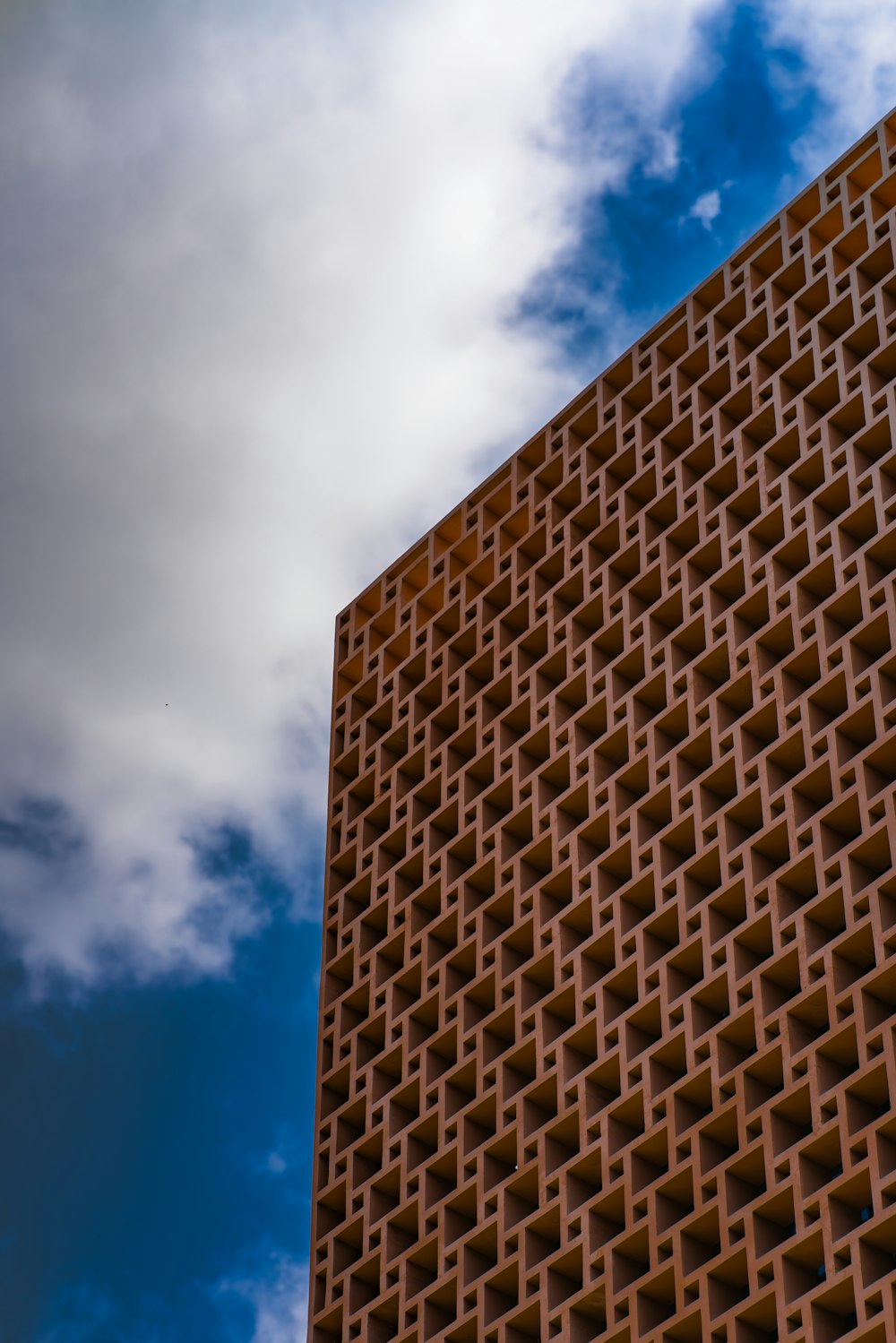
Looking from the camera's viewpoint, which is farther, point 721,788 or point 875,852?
point 721,788

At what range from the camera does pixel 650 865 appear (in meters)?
47.3

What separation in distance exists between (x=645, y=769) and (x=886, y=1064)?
10312 millimetres

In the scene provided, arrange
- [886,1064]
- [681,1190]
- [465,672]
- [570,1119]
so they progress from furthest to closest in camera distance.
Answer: [465,672] < [570,1119] < [681,1190] < [886,1064]

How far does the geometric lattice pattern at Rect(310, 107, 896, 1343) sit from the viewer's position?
136ft

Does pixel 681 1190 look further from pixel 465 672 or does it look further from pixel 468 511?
pixel 468 511

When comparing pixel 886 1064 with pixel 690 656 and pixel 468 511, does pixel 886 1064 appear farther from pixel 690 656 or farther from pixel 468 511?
pixel 468 511


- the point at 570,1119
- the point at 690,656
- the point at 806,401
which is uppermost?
the point at 806,401

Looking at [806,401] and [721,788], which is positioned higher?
[806,401]

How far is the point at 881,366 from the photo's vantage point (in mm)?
48344

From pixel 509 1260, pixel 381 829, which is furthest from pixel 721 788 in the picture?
pixel 381 829

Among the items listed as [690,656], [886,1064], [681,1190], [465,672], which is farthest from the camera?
[465,672]

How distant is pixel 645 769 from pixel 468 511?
39.1 feet

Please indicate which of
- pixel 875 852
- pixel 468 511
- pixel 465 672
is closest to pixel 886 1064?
pixel 875 852

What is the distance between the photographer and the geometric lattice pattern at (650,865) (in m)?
41.5
